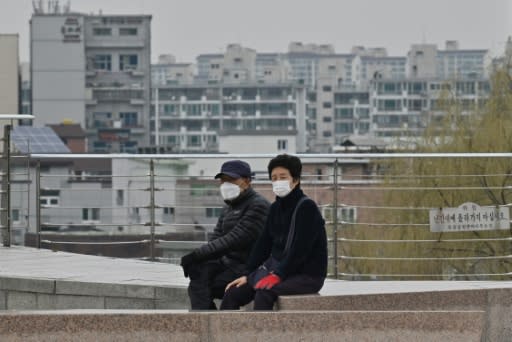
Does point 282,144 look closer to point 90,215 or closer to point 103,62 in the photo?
point 103,62

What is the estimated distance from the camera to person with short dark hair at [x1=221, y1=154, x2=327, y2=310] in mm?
7930

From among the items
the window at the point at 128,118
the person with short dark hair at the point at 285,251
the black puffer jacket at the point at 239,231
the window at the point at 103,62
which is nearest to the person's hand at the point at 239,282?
the person with short dark hair at the point at 285,251

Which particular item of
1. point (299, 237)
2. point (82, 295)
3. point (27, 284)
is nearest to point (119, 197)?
point (27, 284)

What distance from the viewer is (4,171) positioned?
12.7m

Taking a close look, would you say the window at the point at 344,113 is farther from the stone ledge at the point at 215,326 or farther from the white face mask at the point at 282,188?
the stone ledge at the point at 215,326

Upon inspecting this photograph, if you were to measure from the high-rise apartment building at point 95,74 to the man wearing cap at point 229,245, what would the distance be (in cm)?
12188

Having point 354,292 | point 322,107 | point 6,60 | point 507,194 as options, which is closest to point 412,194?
point 507,194

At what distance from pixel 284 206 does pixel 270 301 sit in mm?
581

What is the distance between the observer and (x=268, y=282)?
26.1 ft

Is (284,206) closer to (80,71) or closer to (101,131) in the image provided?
(80,71)

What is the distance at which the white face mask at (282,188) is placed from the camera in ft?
26.4

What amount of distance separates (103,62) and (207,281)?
132679 mm

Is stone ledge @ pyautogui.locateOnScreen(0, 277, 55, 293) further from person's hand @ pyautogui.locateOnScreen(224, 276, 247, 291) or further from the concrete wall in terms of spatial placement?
person's hand @ pyautogui.locateOnScreen(224, 276, 247, 291)

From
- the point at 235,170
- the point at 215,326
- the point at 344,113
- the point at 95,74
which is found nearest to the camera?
the point at 215,326
